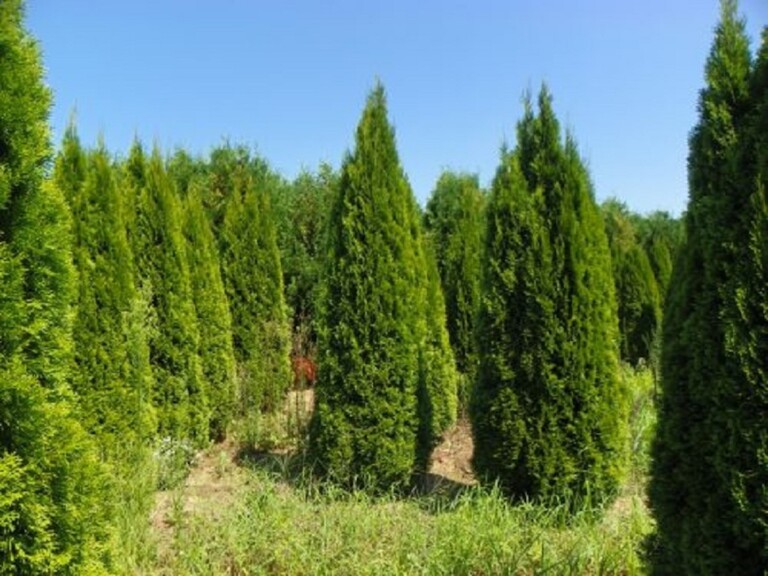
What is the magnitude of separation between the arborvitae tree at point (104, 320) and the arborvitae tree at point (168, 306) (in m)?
1.48

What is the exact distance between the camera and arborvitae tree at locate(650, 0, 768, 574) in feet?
8.63

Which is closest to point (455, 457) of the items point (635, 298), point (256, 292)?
point (256, 292)

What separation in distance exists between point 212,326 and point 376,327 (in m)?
3.38

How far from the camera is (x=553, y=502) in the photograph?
19.0 feet

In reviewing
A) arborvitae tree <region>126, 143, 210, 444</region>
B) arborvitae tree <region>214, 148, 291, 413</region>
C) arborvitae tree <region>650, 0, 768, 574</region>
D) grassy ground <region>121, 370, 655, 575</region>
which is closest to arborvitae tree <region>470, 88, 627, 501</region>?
grassy ground <region>121, 370, 655, 575</region>

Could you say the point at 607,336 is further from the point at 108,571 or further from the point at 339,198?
the point at 108,571

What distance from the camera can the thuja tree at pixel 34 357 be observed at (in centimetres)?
265

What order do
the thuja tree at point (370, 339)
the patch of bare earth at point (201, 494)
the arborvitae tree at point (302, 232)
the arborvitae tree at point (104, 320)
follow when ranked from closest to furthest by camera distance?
the patch of bare earth at point (201, 494) < the arborvitae tree at point (104, 320) < the thuja tree at point (370, 339) < the arborvitae tree at point (302, 232)

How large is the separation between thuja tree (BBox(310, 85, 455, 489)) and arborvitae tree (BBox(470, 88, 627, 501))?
0.78m

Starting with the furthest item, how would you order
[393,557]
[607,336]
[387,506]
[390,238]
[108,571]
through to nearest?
[390,238] → [607,336] → [387,506] → [393,557] → [108,571]

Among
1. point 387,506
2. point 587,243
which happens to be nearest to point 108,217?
point 387,506

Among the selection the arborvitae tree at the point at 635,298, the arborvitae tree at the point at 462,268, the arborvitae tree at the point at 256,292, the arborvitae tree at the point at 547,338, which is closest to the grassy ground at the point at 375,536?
the arborvitae tree at the point at 547,338

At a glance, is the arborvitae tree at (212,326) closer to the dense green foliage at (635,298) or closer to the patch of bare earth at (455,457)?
the patch of bare earth at (455,457)

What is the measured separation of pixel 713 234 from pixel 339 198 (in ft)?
14.9
